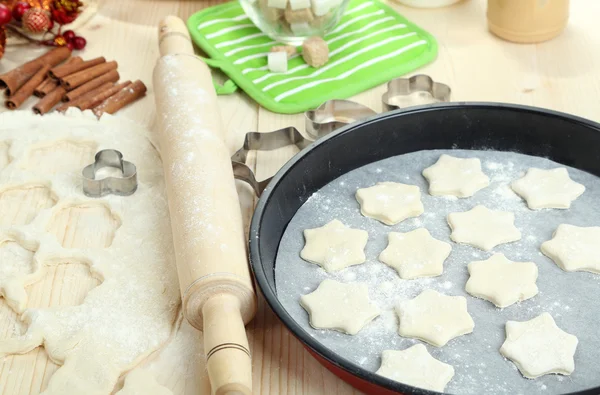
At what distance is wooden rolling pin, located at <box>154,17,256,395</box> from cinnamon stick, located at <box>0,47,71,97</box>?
311 mm

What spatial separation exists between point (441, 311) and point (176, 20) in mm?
742

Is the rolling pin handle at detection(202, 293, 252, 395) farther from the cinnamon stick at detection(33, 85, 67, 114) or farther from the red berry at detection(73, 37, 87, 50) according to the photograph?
the red berry at detection(73, 37, 87, 50)

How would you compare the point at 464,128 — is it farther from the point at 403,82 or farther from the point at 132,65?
the point at 132,65

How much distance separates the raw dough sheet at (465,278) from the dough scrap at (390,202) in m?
0.01

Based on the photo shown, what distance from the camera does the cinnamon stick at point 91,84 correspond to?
141 centimetres

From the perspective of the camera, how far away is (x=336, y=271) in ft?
3.39

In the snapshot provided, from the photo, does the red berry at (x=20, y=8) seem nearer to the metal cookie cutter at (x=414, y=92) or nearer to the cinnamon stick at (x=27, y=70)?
the cinnamon stick at (x=27, y=70)

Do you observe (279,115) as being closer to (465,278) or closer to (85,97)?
(85,97)

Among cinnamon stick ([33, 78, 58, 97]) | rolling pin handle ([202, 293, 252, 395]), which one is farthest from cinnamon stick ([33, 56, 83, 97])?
rolling pin handle ([202, 293, 252, 395])

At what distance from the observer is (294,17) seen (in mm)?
1477

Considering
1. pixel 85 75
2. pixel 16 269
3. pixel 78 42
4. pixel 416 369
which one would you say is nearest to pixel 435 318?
pixel 416 369

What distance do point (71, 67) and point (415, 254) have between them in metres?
0.78

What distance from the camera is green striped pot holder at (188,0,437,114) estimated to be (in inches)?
56.0

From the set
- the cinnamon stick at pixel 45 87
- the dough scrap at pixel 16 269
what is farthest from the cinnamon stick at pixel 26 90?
the dough scrap at pixel 16 269
